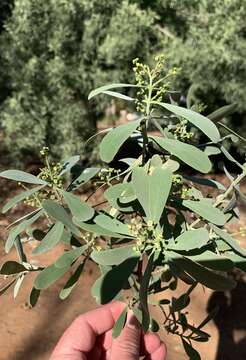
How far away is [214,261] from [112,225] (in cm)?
14

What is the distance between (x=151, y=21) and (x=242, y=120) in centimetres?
75

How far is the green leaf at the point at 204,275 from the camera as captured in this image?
0.61m

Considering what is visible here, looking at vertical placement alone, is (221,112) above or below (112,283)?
above

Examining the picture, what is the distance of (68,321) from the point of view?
1812 millimetres

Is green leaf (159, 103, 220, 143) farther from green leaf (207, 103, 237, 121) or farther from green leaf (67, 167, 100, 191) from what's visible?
green leaf (67, 167, 100, 191)

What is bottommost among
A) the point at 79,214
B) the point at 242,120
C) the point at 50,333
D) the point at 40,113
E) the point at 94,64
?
the point at 50,333

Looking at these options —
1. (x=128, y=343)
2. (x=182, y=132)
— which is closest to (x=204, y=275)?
(x=182, y=132)

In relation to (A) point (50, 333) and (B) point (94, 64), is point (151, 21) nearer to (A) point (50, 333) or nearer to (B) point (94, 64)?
(B) point (94, 64)

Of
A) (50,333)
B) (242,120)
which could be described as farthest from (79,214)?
(242,120)

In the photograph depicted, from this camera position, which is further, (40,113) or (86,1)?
(40,113)

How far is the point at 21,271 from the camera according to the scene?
770 millimetres

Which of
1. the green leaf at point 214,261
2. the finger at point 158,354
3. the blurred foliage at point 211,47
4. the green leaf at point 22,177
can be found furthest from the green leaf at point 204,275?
the blurred foliage at point 211,47

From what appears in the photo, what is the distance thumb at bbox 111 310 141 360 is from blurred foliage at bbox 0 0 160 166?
5.42 feet

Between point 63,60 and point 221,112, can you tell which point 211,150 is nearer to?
point 221,112
